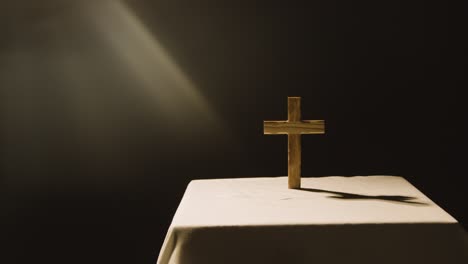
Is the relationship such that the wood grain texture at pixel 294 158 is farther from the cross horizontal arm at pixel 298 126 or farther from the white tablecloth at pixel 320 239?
the white tablecloth at pixel 320 239

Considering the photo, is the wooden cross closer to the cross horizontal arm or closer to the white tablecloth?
the cross horizontal arm

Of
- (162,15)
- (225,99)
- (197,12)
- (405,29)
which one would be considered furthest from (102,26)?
(405,29)

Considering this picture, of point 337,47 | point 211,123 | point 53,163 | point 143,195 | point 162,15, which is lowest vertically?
point 143,195

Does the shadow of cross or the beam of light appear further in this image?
the beam of light

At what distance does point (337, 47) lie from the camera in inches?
97.7

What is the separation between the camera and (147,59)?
250 centimetres

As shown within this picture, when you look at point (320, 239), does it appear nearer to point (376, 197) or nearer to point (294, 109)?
point (376, 197)

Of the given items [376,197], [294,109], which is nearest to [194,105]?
[294,109]

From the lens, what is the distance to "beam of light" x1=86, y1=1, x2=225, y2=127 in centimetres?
248

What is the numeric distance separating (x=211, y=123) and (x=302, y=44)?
59cm

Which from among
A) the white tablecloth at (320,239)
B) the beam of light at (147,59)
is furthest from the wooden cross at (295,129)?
the beam of light at (147,59)

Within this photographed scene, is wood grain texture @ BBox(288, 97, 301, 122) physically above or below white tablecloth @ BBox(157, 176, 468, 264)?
above

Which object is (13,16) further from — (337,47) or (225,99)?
(337,47)

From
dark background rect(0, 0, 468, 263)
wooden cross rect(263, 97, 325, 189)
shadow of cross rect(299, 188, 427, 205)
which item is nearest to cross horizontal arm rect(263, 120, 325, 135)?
wooden cross rect(263, 97, 325, 189)
